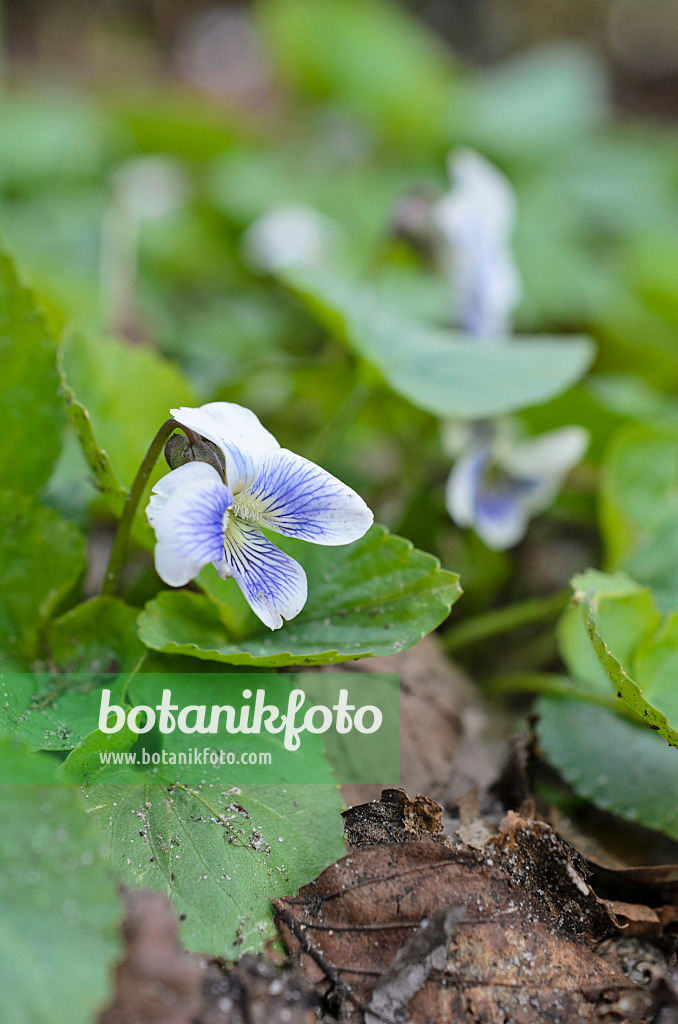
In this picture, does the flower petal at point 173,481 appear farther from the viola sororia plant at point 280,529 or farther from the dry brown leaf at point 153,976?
the dry brown leaf at point 153,976

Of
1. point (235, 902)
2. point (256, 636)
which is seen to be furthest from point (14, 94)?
point (235, 902)

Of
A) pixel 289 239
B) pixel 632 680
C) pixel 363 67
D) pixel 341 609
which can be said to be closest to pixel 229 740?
pixel 341 609

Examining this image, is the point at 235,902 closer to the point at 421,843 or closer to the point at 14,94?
the point at 421,843

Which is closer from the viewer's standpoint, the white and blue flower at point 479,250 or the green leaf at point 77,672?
the green leaf at point 77,672

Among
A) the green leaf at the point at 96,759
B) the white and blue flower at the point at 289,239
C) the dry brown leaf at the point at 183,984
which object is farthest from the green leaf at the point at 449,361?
the white and blue flower at the point at 289,239

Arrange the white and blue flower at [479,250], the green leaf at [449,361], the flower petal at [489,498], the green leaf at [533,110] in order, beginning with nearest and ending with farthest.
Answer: the green leaf at [449,361], the flower petal at [489,498], the white and blue flower at [479,250], the green leaf at [533,110]

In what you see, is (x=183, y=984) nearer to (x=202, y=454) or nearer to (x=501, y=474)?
(x=202, y=454)

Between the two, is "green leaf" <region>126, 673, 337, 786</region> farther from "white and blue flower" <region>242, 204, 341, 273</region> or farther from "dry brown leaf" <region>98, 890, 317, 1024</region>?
"white and blue flower" <region>242, 204, 341, 273</region>
